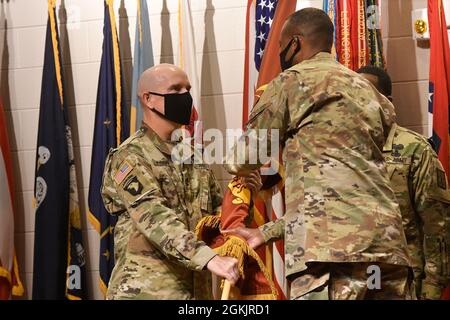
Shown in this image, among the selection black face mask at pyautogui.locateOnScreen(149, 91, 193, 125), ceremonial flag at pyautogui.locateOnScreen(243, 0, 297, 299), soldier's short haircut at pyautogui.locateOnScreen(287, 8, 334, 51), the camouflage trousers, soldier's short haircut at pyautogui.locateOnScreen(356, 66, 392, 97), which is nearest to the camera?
the camouflage trousers

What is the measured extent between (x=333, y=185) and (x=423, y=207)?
111cm

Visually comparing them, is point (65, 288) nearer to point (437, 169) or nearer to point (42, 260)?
point (42, 260)

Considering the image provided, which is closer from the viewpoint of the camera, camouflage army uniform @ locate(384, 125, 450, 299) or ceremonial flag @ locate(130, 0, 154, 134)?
camouflage army uniform @ locate(384, 125, 450, 299)

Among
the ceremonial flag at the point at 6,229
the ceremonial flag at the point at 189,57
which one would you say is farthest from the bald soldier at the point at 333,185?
the ceremonial flag at the point at 6,229

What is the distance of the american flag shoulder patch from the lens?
3.05 m

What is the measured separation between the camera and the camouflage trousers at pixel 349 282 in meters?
2.52

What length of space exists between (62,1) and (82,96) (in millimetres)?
625

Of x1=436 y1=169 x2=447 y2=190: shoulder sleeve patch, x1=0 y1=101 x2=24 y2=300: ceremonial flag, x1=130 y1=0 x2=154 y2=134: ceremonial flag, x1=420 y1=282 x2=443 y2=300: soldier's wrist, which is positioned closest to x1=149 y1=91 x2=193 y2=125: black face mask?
x1=436 y1=169 x2=447 y2=190: shoulder sleeve patch

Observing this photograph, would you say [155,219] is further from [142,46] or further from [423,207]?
[142,46]

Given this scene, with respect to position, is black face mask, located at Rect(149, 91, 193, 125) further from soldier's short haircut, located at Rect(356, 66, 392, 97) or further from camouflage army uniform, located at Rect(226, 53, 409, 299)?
soldier's short haircut, located at Rect(356, 66, 392, 97)

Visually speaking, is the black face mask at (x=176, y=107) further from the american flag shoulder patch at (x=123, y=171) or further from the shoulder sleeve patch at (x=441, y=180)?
the shoulder sleeve patch at (x=441, y=180)

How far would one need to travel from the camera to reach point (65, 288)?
4801 millimetres

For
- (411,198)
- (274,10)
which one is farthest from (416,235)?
(274,10)

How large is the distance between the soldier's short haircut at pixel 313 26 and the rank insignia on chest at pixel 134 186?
0.78 m
